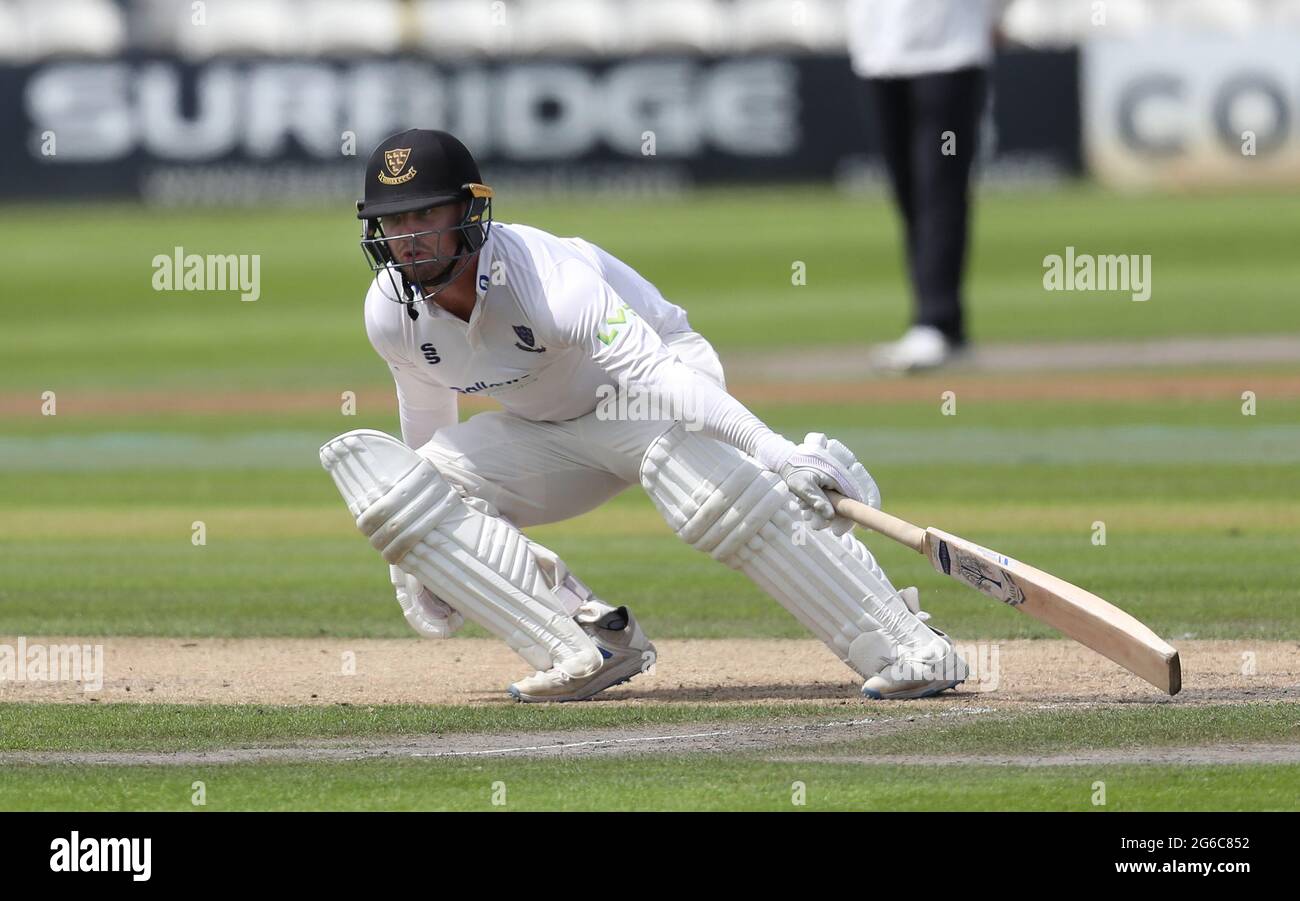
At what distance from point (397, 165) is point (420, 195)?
12 centimetres

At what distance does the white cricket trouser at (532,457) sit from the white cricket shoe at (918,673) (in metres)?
0.94

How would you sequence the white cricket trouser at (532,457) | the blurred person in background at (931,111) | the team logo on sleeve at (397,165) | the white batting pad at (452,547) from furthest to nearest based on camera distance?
the blurred person in background at (931,111), the white cricket trouser at (532,457), the white batting pad at (452,547), the team logo on sleeve at (397,165)

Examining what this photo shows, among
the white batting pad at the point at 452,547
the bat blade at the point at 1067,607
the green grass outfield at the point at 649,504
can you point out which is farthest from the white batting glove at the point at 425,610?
the bat blade at the point at 1067,607

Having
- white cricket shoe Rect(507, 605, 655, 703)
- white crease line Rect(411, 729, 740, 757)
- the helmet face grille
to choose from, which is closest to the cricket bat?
white crease line Rect(411, 729, 740, 757)

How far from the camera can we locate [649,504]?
1180 cm

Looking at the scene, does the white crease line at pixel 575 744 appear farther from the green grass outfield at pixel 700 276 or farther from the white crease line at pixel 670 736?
the green grass outfield at pixel 700 276

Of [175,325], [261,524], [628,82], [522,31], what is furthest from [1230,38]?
[261,524]

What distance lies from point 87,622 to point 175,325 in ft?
44.4

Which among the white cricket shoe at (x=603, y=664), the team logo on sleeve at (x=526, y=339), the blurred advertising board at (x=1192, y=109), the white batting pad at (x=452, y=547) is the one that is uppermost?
the blurred advertising board at (x=1192, y=109)

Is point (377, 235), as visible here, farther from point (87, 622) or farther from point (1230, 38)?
point (1230, 38)

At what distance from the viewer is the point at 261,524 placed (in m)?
10.7

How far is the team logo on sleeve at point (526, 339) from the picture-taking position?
6098mm

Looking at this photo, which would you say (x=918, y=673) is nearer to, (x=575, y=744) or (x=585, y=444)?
(x=575, y=744)

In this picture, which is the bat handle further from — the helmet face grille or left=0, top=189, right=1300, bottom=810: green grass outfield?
the helmet face grille
